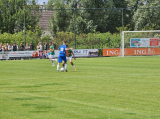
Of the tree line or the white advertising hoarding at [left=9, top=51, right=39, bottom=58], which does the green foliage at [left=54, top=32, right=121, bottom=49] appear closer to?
the tree line

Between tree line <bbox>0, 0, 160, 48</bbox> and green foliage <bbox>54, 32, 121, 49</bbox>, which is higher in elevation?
tree line <bbox>0, 0, 160, 48</bbox>

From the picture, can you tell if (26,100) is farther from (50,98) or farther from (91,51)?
(91,51)

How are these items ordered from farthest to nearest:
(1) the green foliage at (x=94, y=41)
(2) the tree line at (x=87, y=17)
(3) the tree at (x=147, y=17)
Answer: (2) the tree line at (x=87, y=17)
(3) the tree at (x=147, y=17)
(1) the green foliage at (x=94, y=41)

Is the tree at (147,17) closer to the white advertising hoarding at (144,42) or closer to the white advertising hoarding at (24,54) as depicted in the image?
the white advertising hoarding at (144,42)

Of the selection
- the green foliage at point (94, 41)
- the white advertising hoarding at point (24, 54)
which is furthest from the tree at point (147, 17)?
the white advertising hoarding at point (24, 54)

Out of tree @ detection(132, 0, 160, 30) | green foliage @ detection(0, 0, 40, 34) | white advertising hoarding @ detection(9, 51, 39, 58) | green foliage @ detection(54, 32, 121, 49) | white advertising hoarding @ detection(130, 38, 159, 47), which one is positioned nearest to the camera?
white advertising hoarding @ detection(9, 51, 39, 58)

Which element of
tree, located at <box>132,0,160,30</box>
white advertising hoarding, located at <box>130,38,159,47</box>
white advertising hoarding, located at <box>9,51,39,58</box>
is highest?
tree, located at <box>132,0,160,30</box>

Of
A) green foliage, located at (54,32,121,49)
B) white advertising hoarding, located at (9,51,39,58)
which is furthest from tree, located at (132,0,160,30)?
white advertising hoarding, located at (9,51,39,58)

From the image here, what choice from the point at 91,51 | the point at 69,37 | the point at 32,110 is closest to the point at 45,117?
the point at 32,110

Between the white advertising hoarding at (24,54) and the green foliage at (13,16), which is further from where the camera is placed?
the green foliage at (13,16)

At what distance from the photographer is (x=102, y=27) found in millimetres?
59562

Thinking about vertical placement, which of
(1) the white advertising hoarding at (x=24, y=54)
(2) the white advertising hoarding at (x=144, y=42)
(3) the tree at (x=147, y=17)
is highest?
(3) the tree at (x=147, y=17)

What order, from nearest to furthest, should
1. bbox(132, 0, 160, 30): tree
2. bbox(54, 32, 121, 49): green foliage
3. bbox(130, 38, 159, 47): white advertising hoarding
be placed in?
bbox(130, 38, 159, 47): white advertising hoarding < bbox(54, 32, 121, 49): green foliage < bbox(132, 0, 160, 30): tree

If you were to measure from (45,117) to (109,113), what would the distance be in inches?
53.2
